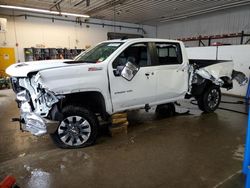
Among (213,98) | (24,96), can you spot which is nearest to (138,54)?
(24,96)

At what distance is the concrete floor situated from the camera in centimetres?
248

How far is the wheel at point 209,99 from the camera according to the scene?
5176mm

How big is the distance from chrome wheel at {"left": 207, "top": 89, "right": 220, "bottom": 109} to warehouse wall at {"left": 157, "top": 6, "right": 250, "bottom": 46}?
7692 millimetres

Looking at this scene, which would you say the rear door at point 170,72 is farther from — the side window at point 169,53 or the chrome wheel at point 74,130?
the chrome wheel at point 74,130

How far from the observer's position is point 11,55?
10328mm

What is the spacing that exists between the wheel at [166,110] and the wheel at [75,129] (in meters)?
2.39

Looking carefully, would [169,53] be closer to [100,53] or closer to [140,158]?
[100,53]

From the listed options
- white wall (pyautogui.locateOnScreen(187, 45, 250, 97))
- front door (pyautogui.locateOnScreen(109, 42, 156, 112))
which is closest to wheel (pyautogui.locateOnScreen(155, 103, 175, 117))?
front door (pyautogui.locateOnScreen(109, 42, 156, 112))

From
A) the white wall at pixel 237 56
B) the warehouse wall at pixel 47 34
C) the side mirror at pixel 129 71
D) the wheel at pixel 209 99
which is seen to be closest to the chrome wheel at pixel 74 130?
the side mirror at pixel 129 71

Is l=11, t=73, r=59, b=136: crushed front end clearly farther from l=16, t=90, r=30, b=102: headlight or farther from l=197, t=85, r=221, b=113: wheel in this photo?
l=197, t=85, r=221, b=113: wheel

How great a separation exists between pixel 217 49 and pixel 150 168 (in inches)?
280

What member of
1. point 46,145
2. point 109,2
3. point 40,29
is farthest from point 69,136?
point 40,29

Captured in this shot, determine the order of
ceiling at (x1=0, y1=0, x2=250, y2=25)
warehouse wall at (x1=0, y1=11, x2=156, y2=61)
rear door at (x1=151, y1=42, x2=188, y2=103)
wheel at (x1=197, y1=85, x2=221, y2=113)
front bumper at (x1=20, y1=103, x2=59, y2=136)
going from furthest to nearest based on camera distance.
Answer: warehouse wall at (x1=0, y1=11, x2=156, y2=61)
ceiling at (x1=0, y1=0, x2=250, y2=25)
wheel at (x1=197, y1=85, x2=221, y2=113)
rear door at (x1=151, y1=42, x2=188, y2=103)
front bumper at (x1=20, y1=103, x2=59, y2=136)

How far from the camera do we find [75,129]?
3.23m
